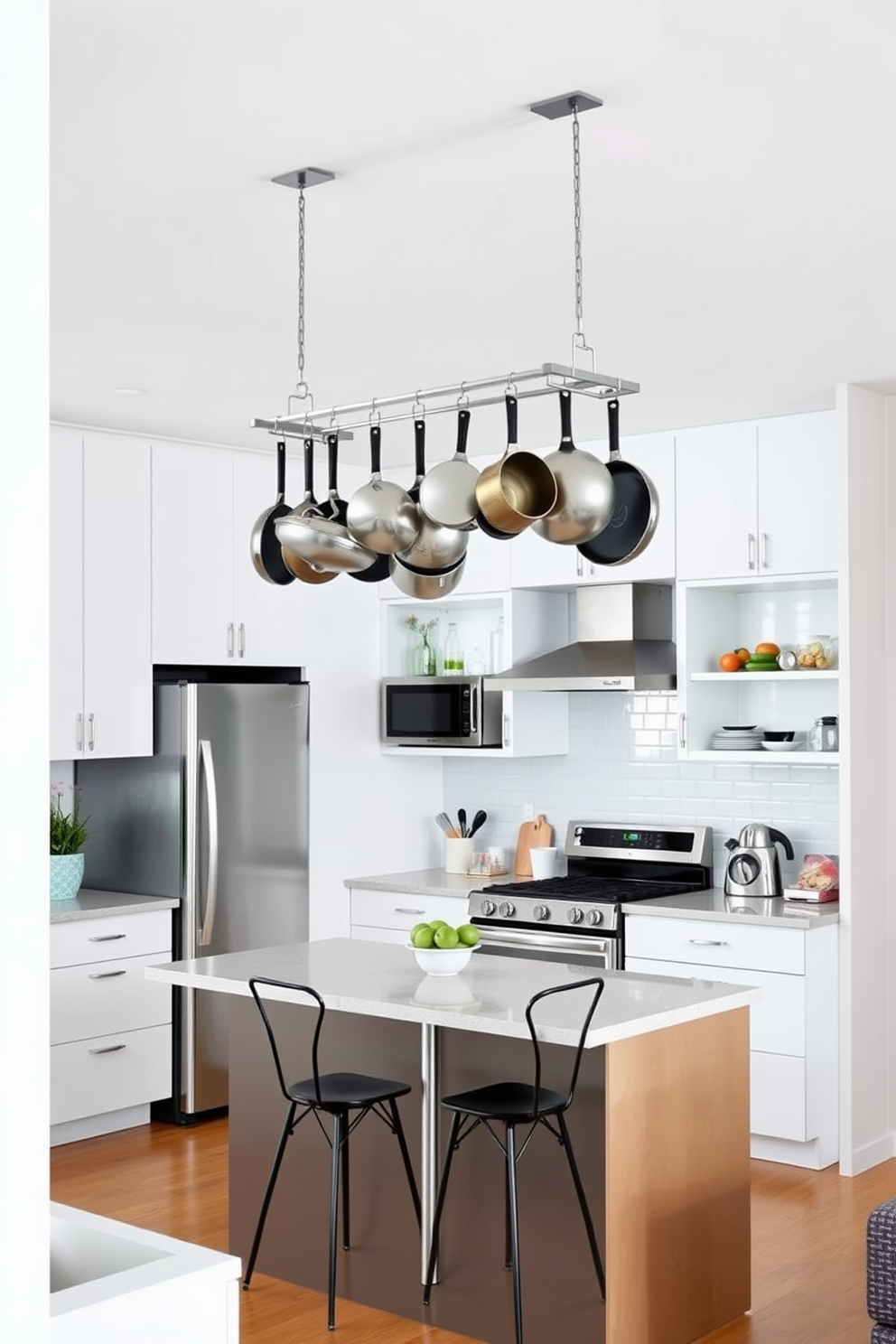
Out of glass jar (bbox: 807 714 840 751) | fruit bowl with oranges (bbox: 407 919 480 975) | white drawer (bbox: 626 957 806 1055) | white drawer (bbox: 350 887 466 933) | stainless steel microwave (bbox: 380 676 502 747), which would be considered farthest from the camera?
stainless steel microwave (bbox: 380 676 502 747)

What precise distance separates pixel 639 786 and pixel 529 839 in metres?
0.57

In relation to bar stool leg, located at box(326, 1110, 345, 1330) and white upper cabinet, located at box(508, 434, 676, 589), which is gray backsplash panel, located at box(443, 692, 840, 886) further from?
bar stool leg, located at box(326, 1110, 345, 1330)

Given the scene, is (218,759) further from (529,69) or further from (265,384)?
(529,69)

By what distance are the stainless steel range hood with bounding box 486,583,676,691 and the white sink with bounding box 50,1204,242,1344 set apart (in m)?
4.08

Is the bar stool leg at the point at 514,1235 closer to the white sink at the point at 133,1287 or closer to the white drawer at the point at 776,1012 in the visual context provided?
the white sink at the point at 133,1287

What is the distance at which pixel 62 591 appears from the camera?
18.7 ft

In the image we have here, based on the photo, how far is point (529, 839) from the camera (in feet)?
22.1

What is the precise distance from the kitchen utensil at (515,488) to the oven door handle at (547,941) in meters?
2.94

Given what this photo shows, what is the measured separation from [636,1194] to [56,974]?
2.67 m

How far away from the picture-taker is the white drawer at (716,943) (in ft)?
17.3

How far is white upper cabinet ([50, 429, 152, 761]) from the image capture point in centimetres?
572

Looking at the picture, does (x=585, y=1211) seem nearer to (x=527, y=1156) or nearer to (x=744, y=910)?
(x=527, y=1156)

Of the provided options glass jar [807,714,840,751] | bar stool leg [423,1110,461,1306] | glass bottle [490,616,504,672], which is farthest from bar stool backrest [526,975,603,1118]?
glass bottle [490,616,504,672]

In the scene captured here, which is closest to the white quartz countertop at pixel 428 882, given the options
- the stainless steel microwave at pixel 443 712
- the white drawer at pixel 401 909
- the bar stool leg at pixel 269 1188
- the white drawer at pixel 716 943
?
the white drawer at pixel 401 909
